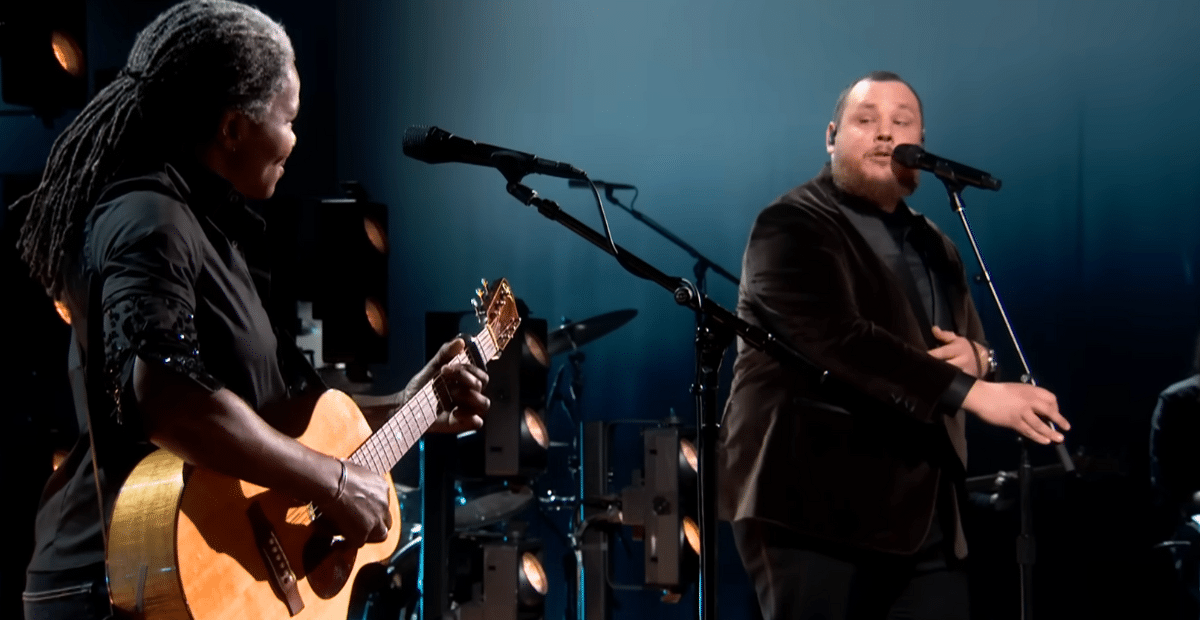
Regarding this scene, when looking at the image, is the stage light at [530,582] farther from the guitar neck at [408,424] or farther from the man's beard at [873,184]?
the man's beard at [873,184]

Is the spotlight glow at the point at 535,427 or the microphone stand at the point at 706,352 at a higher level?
the microphone stand at the point at 706,352

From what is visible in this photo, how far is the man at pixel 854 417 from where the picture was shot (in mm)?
2795

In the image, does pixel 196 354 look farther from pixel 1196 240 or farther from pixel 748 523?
pixel 1196 240

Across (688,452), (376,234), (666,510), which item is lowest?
(666,510)

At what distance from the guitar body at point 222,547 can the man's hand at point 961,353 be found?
4.94 feet

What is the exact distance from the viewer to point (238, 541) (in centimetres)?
210

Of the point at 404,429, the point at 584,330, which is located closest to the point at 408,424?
the point at 404,429

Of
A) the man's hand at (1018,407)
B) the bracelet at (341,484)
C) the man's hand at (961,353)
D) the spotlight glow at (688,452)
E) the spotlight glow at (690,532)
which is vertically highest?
the man's hand at (961,353)

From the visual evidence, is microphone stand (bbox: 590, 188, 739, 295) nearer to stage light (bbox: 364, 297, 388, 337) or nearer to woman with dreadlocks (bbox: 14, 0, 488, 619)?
stage light (bbox: 364, 297, 388, 337)

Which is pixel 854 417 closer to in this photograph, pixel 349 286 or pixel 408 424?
pixel 408 424

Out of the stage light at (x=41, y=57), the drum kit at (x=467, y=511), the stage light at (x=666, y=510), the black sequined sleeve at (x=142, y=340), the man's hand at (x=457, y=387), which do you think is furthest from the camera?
the drum kit at (x=467, y=511)

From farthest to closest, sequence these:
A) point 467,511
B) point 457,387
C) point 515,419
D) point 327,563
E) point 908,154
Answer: point 467,511 → point 515,419 → point 908,154 → point 457,387 → point 327,563

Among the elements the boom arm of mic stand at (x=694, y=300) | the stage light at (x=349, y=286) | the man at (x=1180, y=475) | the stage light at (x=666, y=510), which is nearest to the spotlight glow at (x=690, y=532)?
the stage light at (x=666, y=510)

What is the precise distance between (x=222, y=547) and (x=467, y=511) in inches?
111
